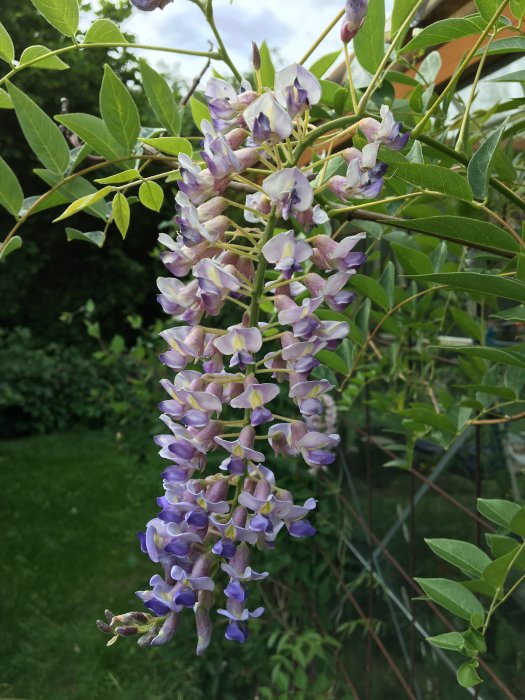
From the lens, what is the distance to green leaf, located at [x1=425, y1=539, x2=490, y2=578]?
570 millimetres

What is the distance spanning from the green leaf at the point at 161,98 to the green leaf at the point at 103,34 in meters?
0.07

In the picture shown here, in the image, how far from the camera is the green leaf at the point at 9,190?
0.61m

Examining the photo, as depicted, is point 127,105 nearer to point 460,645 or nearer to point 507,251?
point 507,251

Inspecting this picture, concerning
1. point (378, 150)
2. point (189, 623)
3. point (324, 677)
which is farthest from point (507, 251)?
point (189, 623)

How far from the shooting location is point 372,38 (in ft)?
1.89

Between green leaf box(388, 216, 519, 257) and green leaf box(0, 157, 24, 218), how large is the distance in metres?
0.34

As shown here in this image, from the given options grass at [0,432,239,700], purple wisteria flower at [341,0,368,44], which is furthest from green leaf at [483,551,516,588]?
grass at [0,432,239,700]

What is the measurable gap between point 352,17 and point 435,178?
0.36 ft

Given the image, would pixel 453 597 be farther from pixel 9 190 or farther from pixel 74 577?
pixel 74 577

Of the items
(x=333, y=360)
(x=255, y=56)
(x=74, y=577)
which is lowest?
(x=74, y=577)

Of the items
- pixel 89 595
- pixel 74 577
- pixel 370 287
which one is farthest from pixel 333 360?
pixel 74 577

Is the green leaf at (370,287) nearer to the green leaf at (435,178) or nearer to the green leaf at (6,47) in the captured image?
the green leaf at (435,178)

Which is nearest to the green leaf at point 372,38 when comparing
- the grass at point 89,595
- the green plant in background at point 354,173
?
the green plant in background at point 354,173

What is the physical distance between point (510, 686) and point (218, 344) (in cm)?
100
